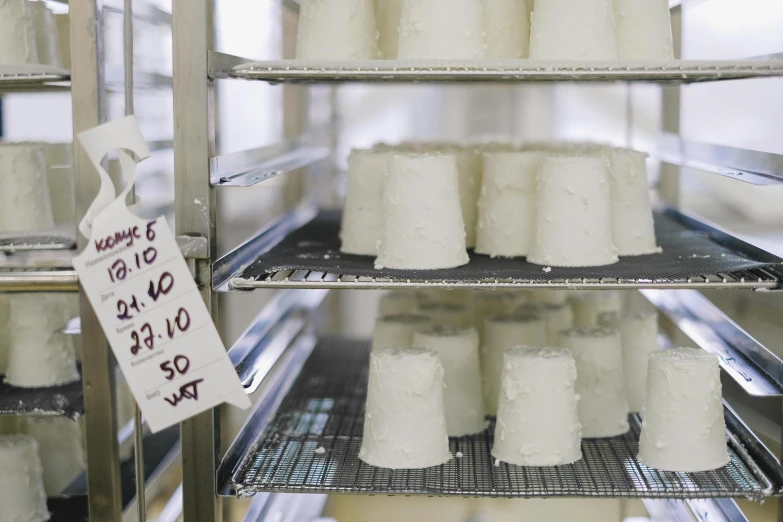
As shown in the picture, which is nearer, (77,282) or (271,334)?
(77,282)

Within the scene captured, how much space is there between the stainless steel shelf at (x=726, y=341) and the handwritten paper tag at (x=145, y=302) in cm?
92

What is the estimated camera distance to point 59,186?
1700 millimetres

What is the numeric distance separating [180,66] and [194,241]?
279mm

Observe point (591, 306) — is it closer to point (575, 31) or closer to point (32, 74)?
point (575, 31)

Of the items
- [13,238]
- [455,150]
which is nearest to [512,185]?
[455,150]

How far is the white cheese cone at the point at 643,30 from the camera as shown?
1513mm

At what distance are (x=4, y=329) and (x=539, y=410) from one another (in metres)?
1.02

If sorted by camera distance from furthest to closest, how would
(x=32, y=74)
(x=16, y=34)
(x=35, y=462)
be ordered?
(x=35, y=462) → (x=16, y=34) → (x=32, y=74)

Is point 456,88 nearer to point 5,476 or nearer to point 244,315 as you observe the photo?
point 244,315

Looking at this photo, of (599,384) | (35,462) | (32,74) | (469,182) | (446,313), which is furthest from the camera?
(446,313)

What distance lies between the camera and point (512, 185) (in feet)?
5.60

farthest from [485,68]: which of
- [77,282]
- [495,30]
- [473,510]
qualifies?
[473,510]

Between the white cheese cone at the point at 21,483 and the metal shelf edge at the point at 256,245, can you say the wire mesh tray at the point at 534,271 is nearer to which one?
the metal shelf edge at the point at 256,245

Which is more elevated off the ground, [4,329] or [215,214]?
[215,214]
